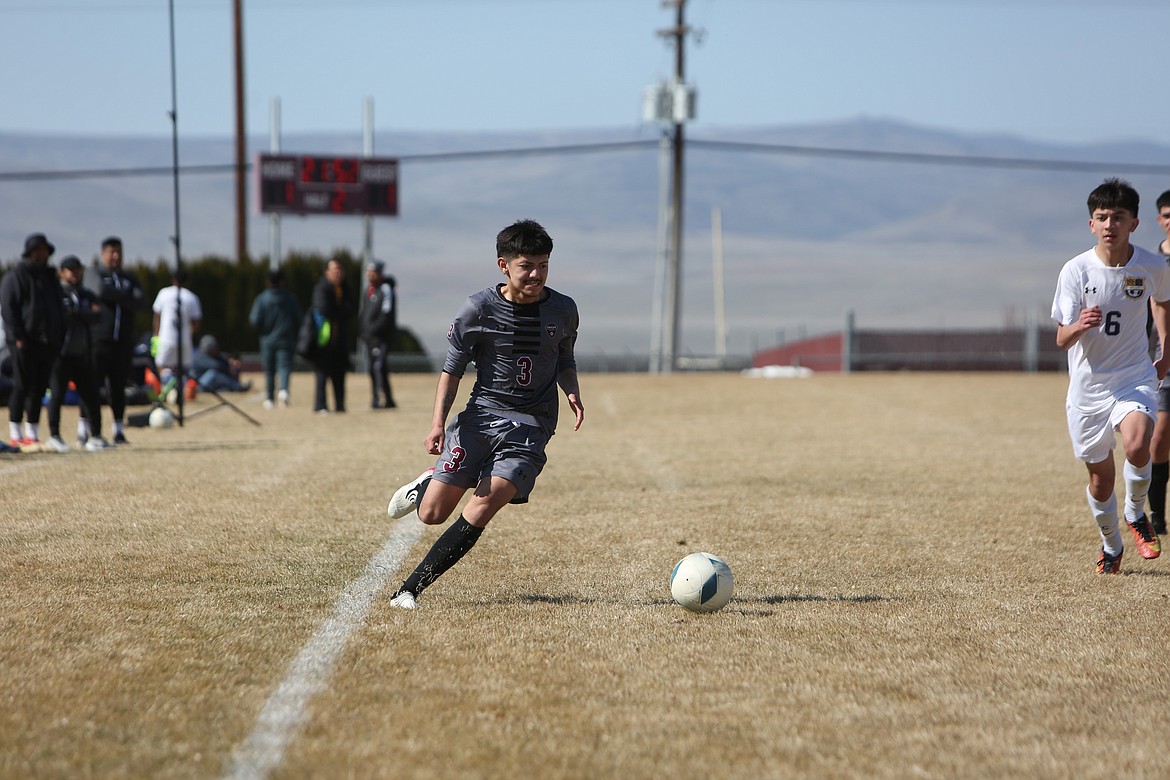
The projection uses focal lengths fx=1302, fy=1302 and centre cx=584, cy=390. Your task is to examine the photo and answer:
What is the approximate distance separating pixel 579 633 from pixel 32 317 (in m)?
7.96

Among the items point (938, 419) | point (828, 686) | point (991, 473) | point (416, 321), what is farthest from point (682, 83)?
point (416, 321)

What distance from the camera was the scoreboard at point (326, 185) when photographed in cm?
3334

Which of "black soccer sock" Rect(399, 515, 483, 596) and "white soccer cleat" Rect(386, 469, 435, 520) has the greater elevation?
"white soccer cleat" Rect(386, 469, 435, 520)

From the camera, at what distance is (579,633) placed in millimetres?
5430

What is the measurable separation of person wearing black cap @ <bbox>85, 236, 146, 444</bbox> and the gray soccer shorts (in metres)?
8.06

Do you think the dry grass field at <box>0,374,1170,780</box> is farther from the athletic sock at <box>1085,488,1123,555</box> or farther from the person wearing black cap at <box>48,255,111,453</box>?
the person wearing black cap at <box>48,255,111,453</box>

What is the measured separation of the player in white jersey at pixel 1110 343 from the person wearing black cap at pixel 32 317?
28.1 ft

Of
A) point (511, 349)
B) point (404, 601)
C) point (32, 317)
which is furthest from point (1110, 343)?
point (32, 317)

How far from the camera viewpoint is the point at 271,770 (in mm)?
3693

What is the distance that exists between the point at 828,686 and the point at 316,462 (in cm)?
799

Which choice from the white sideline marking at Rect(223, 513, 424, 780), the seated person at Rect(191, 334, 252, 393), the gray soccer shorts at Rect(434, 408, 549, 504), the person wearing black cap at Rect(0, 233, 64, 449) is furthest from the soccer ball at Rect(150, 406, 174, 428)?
the gray soccer shorts at Rect(434, 408, 549, 504)

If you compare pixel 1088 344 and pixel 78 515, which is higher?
pixel 1088 344

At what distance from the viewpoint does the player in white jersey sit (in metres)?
6.58

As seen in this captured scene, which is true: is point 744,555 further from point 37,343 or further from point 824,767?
point 37,343
